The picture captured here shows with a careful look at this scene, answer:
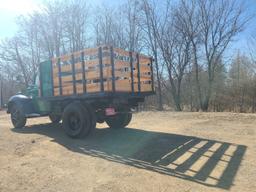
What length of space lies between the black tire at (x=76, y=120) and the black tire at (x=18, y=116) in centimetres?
282

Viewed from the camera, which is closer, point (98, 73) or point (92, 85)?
point (98, 73)

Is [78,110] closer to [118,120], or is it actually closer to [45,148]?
[45,148]

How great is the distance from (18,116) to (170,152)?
653cm

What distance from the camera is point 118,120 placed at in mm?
8953

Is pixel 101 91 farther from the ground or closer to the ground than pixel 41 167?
farther from the ground

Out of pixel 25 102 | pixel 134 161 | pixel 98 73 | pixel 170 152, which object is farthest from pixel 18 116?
pixel 170 152

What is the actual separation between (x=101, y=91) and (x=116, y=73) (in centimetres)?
63

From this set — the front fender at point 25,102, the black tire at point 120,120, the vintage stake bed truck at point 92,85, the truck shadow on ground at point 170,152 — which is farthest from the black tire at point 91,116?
the front fender at point 25,102

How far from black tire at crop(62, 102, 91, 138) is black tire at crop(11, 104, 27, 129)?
2.82m

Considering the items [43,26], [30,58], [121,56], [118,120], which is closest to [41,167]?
[121,56]

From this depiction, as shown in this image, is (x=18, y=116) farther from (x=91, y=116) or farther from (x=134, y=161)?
(x=134, y=161)

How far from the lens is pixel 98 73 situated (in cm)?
682

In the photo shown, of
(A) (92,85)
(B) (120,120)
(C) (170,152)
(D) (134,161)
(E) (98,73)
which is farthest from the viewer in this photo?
(B) (120,120)

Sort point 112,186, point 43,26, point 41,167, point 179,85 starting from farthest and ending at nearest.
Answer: point 43,26 → point 179,85 → point 41,167 → point 112,186
